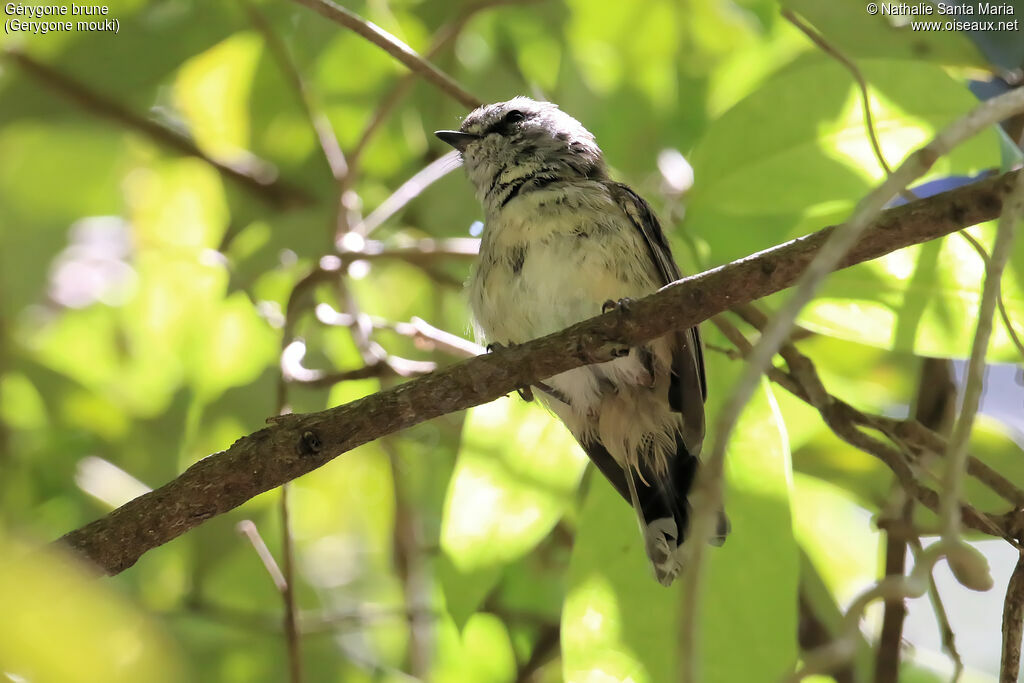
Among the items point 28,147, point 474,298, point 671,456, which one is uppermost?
point 28,147

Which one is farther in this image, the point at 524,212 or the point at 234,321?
the point at 234,321

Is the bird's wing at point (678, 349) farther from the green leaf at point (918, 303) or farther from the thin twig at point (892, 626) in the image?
the thin twig at point (892, 626)

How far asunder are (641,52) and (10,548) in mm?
2583

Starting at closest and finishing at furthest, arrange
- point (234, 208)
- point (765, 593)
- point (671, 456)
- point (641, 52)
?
point (765, 593), point (671, 456), point (641, 52), point (234, 208)

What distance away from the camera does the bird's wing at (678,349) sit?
2355mm

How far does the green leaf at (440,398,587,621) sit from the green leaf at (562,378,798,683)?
154 millimetres

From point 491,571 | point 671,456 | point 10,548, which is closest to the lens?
point 10,548

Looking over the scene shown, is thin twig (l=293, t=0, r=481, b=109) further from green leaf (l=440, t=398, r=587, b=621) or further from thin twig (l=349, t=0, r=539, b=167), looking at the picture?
green leaf (l=440, t=398, r=587, b=621)

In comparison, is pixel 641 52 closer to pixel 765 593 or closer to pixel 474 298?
pixel 474 298

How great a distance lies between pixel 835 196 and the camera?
2.20 metres

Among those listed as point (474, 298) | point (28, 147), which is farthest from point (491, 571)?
point (28, 147)

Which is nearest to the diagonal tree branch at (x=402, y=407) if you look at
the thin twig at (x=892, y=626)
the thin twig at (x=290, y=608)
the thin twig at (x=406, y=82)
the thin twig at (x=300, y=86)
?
the thin twig at (x=290, y=608)

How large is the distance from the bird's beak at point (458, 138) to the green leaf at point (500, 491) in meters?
1.07

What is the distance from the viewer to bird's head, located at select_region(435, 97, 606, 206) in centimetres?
295
